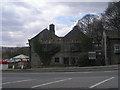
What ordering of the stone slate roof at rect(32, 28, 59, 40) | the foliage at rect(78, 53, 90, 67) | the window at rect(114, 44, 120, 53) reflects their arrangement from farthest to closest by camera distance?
the stone slate roof at rect(32, 28, 59, 40) < the window at rect(114, 44, 120, 53) < the foliage at rect(78, 53, 90, 67)

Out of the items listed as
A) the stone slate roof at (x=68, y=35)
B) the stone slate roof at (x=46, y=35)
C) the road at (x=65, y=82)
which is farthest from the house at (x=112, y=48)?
the road at (x=65, y=82)

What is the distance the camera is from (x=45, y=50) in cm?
5100

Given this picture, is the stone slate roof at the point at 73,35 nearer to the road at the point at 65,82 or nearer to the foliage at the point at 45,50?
the foliage at the point at 45,50

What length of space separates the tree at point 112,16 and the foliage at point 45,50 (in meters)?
16.2

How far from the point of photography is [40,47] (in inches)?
1999

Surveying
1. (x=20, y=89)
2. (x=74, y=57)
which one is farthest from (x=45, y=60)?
(x=20, y=89)

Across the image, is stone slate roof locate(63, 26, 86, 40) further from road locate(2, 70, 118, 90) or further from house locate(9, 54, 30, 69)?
road locate(2, 70, 118, 90)

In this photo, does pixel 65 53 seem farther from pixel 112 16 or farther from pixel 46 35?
pixel 112 16

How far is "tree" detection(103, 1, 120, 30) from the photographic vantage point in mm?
57438

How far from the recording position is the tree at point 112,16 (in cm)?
5744

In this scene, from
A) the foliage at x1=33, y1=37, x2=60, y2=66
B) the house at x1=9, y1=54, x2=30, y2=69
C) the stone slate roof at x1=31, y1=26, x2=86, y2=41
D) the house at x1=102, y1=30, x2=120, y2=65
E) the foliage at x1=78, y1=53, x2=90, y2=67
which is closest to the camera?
the foliage at x1=78, y1=53, x2=90, y2=67

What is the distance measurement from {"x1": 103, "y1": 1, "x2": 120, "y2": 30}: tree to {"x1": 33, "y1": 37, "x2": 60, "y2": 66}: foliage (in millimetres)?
16194

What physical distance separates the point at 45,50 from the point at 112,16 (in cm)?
1903

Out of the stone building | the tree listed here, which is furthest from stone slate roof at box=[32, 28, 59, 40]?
the tree
